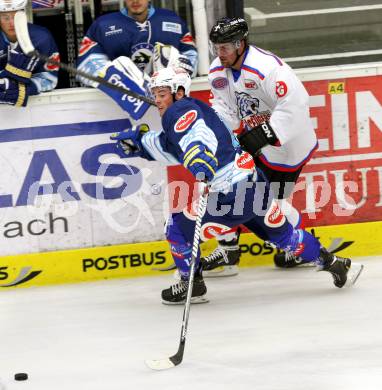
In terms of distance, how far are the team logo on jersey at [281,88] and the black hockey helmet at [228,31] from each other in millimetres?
277

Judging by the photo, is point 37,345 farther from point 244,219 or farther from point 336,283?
point 336,283

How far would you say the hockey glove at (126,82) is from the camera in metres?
5.39

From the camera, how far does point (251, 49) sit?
515cm

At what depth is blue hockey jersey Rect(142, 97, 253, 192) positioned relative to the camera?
4.54 m

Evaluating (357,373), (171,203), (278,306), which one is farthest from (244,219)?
(357,373)

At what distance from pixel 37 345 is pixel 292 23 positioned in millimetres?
2280

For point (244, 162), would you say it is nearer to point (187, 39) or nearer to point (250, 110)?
point (250, 110)

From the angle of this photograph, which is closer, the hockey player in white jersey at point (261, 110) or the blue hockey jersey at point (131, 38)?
the hockey player in white jersey at point (261, 110)

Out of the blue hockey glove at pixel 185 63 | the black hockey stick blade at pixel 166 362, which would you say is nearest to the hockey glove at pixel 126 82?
the blue hockey glove at pixel 185 63

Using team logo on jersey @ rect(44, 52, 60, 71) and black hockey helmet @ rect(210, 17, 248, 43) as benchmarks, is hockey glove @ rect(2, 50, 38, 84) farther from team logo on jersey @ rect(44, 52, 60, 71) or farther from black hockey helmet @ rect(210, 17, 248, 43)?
black hockey helmet @ rect(210, 17, 248, 43)

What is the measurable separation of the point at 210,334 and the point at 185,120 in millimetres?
908

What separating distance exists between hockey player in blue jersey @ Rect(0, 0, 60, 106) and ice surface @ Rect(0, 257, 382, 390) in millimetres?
1002

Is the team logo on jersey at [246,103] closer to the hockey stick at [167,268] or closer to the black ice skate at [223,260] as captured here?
the black ice skate at [223,260]

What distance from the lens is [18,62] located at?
5.36 metres
